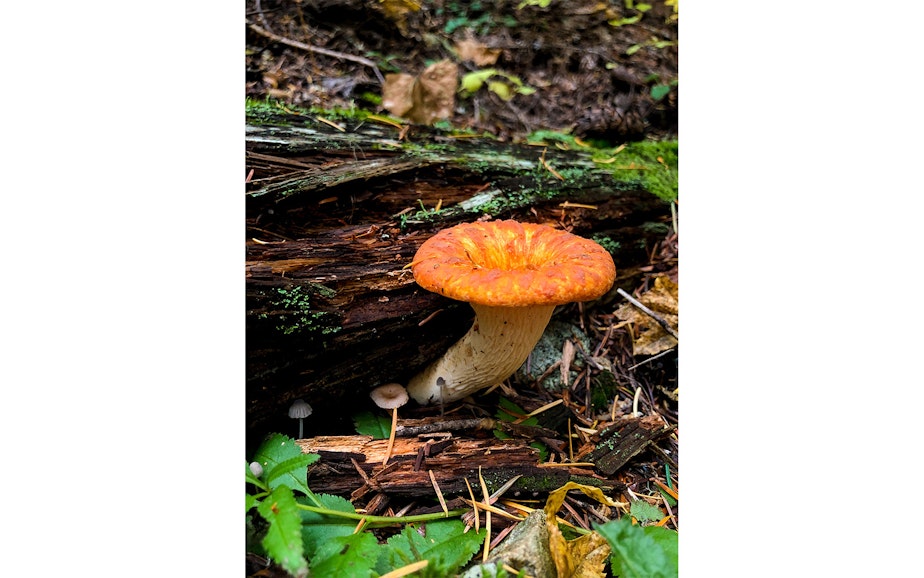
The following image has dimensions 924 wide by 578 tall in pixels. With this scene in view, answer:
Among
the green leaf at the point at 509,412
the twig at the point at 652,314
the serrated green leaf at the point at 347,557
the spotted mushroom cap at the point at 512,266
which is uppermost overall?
the spotted mushroom cap at the point at 512,266

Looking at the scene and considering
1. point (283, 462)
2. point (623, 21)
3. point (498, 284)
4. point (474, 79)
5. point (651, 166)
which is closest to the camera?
point (283, 462)

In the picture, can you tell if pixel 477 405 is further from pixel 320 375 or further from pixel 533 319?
pixel 320 375

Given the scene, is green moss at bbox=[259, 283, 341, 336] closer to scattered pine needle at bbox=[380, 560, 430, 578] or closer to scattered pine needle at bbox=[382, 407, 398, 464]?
scattered pine needle at bbox=[382, 407, 398, 464]

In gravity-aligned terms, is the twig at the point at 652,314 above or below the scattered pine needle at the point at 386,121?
below

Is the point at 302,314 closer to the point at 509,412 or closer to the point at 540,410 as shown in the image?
the point at 509,412

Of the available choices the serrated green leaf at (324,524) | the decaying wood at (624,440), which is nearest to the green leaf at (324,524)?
the serrated green leaf at (324,524)

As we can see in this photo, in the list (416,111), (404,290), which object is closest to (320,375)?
(404,290)

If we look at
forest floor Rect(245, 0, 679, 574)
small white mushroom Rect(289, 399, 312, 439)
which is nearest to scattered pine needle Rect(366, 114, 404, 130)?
forest floor Rect(245, 0, 679, 574)

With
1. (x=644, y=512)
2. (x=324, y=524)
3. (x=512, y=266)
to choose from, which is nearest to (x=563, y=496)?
(x=644, y=512)

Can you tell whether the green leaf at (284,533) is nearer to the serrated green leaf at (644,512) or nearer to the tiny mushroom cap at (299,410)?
the tiny mushroom cap at (299,410)
